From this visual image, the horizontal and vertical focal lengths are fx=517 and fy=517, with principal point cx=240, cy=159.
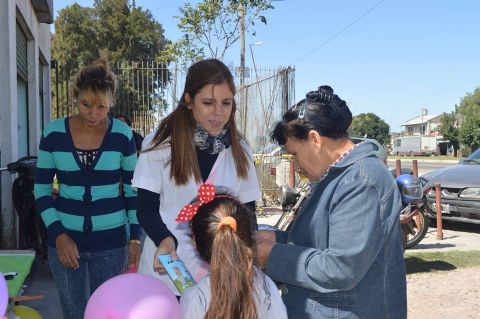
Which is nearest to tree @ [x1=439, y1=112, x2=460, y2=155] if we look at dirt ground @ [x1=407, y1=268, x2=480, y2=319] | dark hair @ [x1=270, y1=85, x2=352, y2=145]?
dirt ground @ [x1=407, y1=268, x2=480, y2=319]

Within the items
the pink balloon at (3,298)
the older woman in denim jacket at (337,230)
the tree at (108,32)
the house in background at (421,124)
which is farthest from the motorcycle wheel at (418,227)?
the house in background at (421,124)

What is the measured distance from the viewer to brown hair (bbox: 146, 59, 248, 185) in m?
2.15

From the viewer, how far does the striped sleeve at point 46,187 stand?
8.35ft

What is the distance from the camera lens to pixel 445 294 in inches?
215

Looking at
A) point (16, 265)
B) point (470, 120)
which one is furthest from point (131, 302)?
point (470, 120)

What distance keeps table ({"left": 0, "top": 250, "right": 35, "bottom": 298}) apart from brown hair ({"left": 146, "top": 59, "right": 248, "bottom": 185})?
0.81 metres

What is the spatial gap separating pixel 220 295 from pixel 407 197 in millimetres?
5362

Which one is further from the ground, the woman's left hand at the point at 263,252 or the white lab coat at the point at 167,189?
the white lab coat at the point at 167,189

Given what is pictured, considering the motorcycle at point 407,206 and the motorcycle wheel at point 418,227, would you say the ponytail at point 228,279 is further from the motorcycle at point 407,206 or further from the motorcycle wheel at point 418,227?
the motorcycle wheel at point 418,227

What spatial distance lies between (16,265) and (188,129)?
1101 mm

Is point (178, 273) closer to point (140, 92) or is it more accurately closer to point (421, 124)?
point (140, 92)

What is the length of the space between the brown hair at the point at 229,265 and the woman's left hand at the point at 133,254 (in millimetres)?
1070

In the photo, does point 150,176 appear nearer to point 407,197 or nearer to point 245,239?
point 245,239

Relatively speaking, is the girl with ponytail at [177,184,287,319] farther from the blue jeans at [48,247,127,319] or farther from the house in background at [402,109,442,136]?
the house in background at [402,109,442,136]
